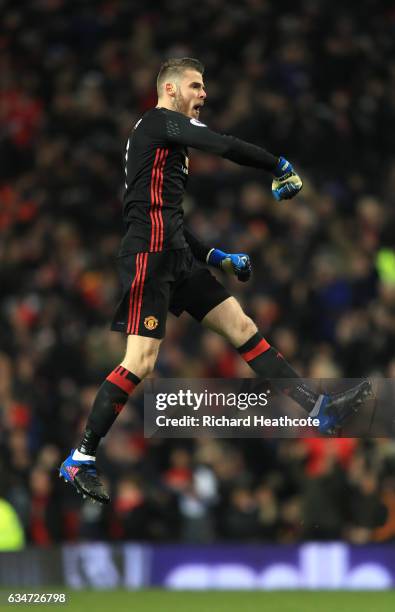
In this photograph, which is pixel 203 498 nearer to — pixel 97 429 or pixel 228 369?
pixel 228 369

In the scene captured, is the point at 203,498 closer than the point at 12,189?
Yes

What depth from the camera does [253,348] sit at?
7.36 meters

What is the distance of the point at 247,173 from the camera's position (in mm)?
13430

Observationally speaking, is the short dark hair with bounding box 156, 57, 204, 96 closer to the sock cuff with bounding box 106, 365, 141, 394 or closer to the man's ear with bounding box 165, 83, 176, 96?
the man's ear with bounding box 165, 83, 176, 96

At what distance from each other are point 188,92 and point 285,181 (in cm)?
70

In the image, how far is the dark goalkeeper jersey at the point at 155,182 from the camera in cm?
681

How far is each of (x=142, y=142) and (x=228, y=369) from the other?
556 centimetres

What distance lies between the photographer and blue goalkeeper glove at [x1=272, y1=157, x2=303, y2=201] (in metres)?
6.70

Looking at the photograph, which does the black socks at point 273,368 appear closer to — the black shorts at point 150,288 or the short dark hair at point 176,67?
the black shorts at point 150,288

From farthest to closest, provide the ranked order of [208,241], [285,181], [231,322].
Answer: [208,241]
[231,322]
[285,181]

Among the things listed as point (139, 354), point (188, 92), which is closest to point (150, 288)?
point (139, 354)

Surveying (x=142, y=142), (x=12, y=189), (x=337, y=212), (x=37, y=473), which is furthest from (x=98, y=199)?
(x=142, y=142)

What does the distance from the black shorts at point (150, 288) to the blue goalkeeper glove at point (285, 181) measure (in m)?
0.68

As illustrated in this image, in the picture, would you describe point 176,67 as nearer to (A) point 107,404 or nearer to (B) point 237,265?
(B) point 237,265
